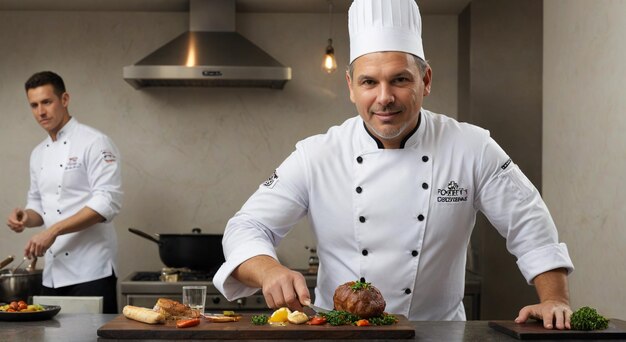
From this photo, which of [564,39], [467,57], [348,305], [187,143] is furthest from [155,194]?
[348,305]

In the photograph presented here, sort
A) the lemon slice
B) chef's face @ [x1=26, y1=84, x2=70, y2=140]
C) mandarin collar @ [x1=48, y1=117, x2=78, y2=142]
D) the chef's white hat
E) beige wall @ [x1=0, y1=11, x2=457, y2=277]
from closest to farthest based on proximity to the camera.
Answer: the lemon slice → the chef's white hat → chef's face @ [x1=26, y1=84, x2=70, y2=140] → mandarin collar @ [x1=48, y1=117, x2=78, y2=142] → beige wall @ [x1=0, y1=11, x2=457, y2=277]

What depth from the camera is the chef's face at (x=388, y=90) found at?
2141mm

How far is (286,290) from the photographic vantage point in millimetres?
1945

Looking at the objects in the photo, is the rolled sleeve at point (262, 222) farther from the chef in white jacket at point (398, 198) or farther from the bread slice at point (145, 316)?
the bread slice at point (145, 316)

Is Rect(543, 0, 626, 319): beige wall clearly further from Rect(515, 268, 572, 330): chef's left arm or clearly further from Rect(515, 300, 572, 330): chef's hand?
Rect(515, 300, 572, 330): chef's hand

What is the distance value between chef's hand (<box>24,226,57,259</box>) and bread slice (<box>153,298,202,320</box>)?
2.08m

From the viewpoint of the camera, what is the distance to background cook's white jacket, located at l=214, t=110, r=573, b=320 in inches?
91.0

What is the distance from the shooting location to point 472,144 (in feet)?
7.77

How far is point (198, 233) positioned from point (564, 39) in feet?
7.66

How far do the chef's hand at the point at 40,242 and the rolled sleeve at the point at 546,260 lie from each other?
2442 millimetres

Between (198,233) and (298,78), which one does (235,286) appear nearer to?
(198,233)

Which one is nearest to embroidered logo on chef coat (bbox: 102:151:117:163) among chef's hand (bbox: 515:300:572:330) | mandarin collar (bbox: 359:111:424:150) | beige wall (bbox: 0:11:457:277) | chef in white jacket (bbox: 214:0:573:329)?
beige wall (bbox: 0:11:457:277)

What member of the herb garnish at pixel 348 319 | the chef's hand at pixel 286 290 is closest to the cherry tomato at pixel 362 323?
the herb garnish at pixel 348 319

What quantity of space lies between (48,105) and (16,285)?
0.89m
